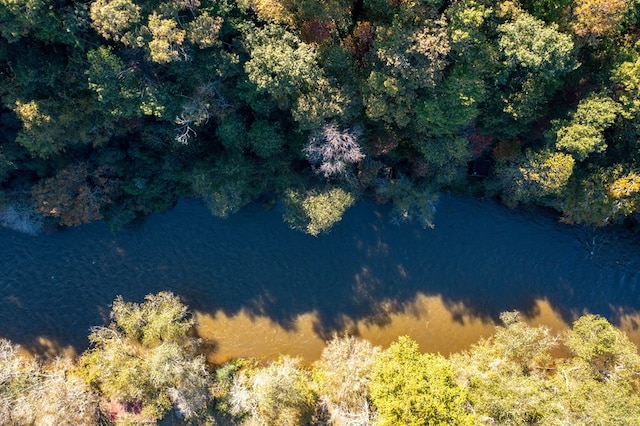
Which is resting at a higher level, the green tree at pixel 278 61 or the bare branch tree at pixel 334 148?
the green tree at pixel 278 61

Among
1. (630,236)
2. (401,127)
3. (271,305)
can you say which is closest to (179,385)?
(271,305)

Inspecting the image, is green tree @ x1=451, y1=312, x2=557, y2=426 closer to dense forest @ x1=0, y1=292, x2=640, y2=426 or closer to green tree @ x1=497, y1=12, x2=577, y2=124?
dense forest @ x1=0, y1=292, x2=640, y2=426

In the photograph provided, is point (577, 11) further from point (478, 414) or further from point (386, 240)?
point (478, 414)

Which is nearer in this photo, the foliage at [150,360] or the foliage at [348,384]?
the foliage at [348,384]

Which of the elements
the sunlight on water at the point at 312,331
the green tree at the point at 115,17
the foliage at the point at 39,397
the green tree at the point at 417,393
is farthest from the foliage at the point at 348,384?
the green tree at the point at 115,17

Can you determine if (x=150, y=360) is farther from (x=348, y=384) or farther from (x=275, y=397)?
(x=348, y=384)

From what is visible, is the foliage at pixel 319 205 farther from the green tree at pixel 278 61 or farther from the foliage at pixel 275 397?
the foliage at pixel 275 397

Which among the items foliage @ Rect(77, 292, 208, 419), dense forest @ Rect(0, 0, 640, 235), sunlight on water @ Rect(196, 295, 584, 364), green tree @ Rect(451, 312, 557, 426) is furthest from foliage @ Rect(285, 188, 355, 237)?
green tree @ Rect(451, 312, 557, 426)
